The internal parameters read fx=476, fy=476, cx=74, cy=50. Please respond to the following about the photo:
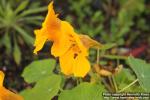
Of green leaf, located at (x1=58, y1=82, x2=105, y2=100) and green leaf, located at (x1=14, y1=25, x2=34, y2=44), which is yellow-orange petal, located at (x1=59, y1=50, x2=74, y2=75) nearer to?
green leaf, located at (x1=58, y1=82, x2=105, y2=100)

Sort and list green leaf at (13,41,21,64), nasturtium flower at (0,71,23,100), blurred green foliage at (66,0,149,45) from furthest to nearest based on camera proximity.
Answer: blurred green foliage at (66,0,149,45) < green leaf at (13,41,21,64) < nasturtium flower at (0,71,23,100)

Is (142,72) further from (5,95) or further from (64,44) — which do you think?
(5,95)

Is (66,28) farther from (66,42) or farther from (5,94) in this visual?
(5,94)

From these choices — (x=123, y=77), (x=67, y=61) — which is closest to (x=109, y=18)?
(x=123, y=77)

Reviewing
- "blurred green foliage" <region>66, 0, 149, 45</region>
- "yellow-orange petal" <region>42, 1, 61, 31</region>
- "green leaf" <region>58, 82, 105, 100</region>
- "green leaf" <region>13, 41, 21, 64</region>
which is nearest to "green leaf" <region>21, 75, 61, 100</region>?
"green leaf" <region>58, 82, 105, 100</region>

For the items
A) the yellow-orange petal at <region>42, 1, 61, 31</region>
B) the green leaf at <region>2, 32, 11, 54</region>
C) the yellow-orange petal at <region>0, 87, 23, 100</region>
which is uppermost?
the yellow-orange petal at <region>42, 1, 61, 31</region>

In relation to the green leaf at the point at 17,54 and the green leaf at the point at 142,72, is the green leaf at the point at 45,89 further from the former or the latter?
the green leaf at the point at 17,54
